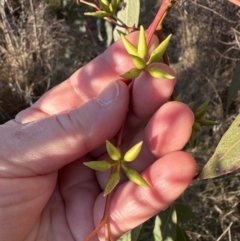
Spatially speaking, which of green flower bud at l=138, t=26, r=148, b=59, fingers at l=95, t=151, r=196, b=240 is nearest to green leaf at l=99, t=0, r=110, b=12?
green flower bud at l=138, t=26, r=148, b=59

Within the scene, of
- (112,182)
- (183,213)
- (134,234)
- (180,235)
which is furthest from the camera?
(183,213)

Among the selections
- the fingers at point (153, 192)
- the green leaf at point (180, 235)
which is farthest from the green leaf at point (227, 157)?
the green leaf at point (180, 235)

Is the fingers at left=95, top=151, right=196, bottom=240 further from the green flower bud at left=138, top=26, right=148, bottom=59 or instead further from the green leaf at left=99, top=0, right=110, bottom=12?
the green leaf at left=99, top=0, right=110, bottom=12

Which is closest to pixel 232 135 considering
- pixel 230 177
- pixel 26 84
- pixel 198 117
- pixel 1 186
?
pixel 198 117

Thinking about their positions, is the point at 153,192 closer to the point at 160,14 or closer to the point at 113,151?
the point at 113,151

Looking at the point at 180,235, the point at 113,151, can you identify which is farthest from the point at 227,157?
the point at 180,235

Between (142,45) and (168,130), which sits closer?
(142,45)

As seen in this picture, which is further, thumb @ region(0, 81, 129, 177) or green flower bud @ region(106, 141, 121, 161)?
thumb @ region(0, 81, 129, 177)
